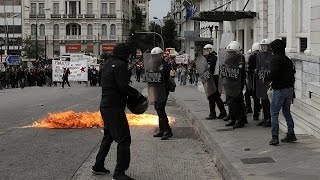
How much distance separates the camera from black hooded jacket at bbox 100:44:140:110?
7590 mm

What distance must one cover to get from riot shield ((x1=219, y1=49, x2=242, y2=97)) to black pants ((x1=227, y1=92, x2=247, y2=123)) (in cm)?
12

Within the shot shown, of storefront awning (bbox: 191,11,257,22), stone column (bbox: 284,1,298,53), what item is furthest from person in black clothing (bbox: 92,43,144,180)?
storefront awning (bbox: 191,11,257,22)

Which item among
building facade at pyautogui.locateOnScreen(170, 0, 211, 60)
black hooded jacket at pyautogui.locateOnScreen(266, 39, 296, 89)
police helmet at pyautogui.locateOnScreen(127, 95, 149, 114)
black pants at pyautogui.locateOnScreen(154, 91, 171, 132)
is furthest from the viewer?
building facade at pyautogui.locateOnScreen(170, 0, 211, 60)

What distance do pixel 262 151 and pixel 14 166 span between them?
403cm

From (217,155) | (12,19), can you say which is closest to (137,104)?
(217,155)

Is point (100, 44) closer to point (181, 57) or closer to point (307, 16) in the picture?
point (181, 57)

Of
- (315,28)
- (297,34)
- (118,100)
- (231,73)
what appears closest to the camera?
(118,100)

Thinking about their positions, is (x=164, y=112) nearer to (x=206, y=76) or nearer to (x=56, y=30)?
(x=206, y=76)

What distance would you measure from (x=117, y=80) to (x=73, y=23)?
113777 millimetres

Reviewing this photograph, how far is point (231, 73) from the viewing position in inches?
499

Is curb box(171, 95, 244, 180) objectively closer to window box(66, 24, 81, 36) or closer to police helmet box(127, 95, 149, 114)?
police helmet box(127, 95, 149, 114)

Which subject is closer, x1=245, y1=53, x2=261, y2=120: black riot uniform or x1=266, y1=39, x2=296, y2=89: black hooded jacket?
x1=266, y1=39, x2=296, y2=89: black hooded jacket

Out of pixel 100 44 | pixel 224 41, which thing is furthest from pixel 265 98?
pixel 100 44

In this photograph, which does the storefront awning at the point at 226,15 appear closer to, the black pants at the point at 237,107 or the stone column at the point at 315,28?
the stone column at the point at 315,28
